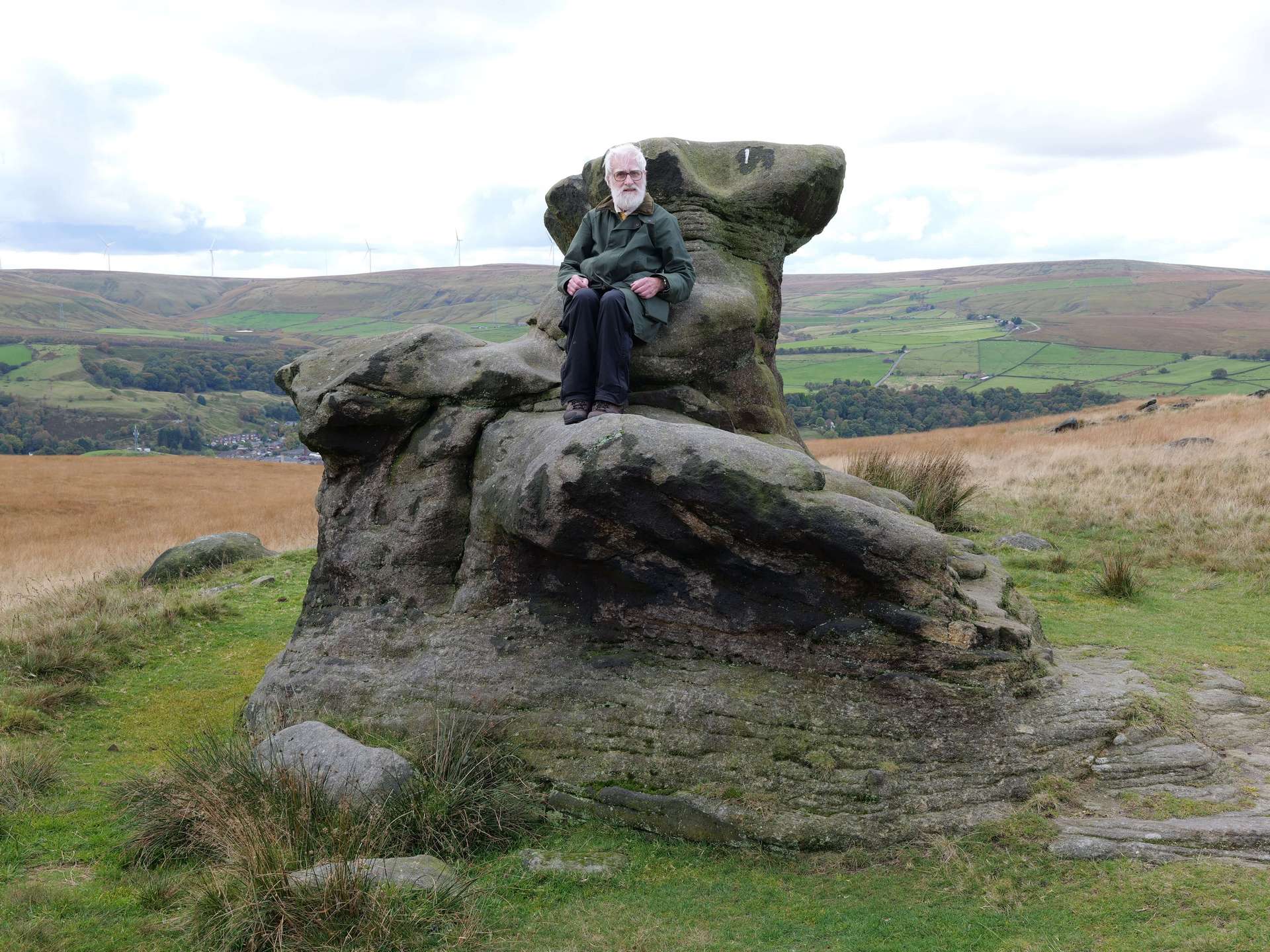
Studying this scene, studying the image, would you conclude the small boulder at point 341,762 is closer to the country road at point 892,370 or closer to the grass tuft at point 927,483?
the grass tuft at point 927,483

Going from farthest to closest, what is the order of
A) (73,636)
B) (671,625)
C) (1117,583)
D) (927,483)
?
(927,483) < (1117,583) < (73,636) < (671,625)

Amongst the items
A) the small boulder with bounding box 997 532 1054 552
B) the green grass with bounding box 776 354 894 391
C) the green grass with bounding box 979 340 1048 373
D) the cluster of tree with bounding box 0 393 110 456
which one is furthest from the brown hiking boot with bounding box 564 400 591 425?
the green grass with bounding box 979 340 1048 373

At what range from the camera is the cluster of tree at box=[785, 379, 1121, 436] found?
185 feet

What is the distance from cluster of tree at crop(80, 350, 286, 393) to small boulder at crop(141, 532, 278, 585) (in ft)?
299

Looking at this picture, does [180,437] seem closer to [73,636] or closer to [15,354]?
[15,354]

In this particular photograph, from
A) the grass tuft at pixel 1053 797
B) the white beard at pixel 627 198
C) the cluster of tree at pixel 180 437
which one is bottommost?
the cluster of tree at pixel 180 437

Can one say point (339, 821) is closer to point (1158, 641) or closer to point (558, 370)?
point (558, 370)

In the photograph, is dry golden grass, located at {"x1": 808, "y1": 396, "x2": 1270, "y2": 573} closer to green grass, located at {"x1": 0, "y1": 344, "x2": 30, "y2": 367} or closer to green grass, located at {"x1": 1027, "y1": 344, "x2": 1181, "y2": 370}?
green grass, located at {"x1": 1027, "y1": 344, "x2": 1181, "y2": 370}

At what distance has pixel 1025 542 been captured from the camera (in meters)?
15.7

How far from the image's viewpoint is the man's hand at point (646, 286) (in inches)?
335

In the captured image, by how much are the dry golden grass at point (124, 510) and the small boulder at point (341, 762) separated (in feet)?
30.7

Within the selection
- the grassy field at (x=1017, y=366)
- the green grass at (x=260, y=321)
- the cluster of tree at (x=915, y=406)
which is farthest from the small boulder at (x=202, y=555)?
the green grass at (x=260, y=321)

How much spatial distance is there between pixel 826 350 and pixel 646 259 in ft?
311

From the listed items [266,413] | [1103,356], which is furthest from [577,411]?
[1103,356]
